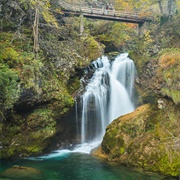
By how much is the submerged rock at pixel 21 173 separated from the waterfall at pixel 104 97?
3.89 meters

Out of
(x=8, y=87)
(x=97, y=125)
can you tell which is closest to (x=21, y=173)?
(x=8, y=87)

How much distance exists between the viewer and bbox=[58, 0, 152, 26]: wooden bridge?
58.6 feet

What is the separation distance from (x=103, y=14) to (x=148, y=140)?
1380 cm

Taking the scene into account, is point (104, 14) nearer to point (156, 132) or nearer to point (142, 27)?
point (142, 27)

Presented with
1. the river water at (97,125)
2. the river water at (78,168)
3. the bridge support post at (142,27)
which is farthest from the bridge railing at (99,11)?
the river water at (78,168)

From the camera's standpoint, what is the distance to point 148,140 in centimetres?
906

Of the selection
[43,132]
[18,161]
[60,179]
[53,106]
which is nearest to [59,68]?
[53,106]

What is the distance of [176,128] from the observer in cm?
916

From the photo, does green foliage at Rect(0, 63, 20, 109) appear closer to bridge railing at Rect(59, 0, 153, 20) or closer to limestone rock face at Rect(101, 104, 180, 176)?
limestone rock face at Rect(101, 104, 180, 176)

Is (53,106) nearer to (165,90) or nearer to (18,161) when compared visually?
(18,161)

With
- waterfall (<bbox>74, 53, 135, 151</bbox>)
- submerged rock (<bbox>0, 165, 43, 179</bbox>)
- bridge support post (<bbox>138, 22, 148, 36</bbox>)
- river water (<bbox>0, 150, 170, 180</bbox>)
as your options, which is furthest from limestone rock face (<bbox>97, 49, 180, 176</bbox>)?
bridge support post (<bbox>138, 22, 148, 36</bbox>)

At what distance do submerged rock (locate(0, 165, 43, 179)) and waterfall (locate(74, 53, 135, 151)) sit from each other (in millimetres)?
3886

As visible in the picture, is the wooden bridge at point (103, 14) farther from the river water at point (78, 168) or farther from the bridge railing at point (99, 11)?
the river water at point (78, 168)

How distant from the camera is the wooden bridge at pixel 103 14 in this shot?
58.6 ft
